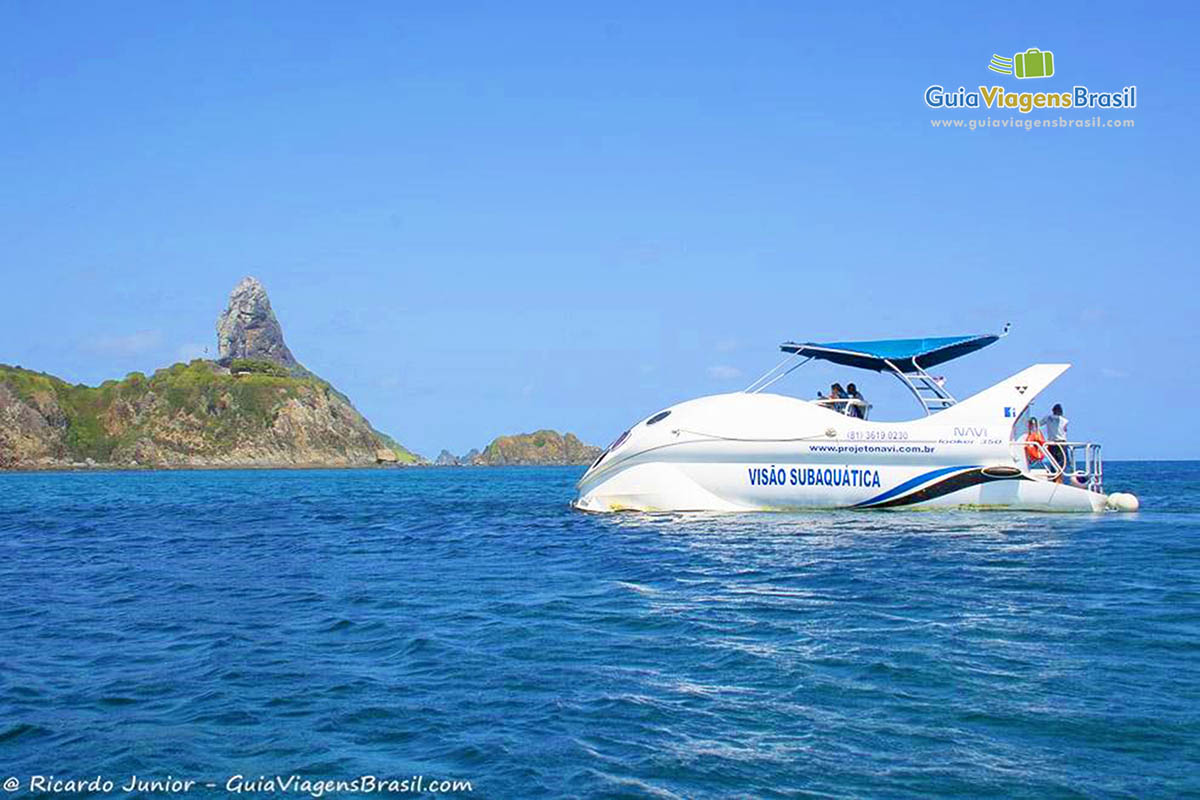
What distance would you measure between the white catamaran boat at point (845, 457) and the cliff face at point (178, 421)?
533ft

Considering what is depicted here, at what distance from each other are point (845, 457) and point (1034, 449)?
476cm

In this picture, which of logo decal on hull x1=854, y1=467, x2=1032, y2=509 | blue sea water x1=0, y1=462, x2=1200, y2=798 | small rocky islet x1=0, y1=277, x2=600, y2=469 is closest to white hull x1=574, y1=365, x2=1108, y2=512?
logo decal on hull x1=854, y1=467, x2=1032, y2=509

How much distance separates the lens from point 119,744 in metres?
6.59

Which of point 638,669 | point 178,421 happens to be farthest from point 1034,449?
point 178,421

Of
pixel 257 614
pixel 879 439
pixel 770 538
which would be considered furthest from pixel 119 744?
pixel 879 439

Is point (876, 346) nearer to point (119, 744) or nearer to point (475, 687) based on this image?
point (475, 687)

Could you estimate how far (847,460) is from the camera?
75.0 feet

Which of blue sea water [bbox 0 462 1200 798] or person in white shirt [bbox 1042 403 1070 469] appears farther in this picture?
person in white shirt [bbox 1042 403 1070 469]

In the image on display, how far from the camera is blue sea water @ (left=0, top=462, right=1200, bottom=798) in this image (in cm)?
610

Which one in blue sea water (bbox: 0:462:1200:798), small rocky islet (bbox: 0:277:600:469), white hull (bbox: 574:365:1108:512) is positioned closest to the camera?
blue sea water (bbox: 0:462:1200:798)

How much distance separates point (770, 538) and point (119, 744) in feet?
43.4

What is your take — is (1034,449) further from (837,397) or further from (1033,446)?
(837,397)

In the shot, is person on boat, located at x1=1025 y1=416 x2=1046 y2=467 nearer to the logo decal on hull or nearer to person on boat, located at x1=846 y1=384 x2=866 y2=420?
the logo decal on hull

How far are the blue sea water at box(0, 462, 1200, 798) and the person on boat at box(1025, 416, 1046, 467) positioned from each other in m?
6.11
